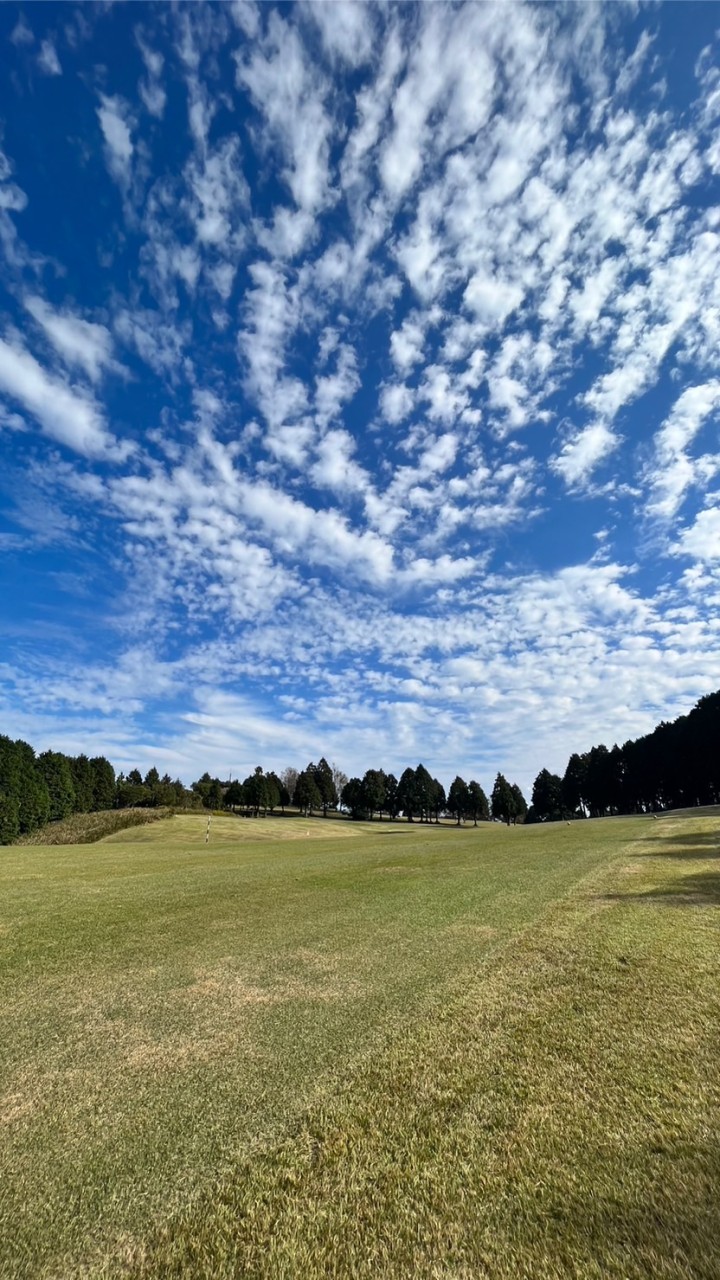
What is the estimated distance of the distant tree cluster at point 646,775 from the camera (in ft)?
262

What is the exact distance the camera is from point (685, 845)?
77.8 ft

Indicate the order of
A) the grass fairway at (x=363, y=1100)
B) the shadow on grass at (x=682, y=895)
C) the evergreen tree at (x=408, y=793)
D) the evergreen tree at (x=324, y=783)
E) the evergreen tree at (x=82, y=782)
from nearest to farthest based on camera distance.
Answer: the grass fairway at (x=363, y=1100) → the shadow on grass at (x=682, y=895) → the evergreen tree at (x=82, y=782) → the evergreen tree at (x=408, y=793) → the evergreen tree at (x=324, y=783)

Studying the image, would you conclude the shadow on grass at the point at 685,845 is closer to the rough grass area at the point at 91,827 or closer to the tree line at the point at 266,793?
the rough grass area at the point at 91,827

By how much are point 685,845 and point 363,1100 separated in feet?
79.8

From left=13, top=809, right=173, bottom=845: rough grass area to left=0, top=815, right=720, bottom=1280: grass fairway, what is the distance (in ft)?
141

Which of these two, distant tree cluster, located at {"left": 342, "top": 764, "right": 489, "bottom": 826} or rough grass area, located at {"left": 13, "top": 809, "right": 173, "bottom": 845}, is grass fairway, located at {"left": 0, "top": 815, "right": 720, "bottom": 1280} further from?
distant tree cluster, located at {"left": 342, "top": 764, "right": 489, "bottom": 826}

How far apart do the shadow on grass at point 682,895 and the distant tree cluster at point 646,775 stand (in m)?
68.3

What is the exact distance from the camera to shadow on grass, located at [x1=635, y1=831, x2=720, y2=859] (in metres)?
20.5

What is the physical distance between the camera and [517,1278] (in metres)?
2.91

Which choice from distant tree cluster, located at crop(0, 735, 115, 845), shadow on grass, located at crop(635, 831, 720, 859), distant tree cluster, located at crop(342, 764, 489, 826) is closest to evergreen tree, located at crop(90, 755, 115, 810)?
distant tree cluster, located at crop(0, 735, 115, 845)

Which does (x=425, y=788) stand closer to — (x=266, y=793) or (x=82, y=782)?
(x=266, y=793)

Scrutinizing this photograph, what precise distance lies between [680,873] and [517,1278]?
16.4m

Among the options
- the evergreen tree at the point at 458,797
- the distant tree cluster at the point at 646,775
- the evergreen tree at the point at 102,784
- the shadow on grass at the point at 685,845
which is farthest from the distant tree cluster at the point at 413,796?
the shadow on grass at the point at 685,845

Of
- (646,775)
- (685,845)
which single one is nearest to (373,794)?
(646,775)
